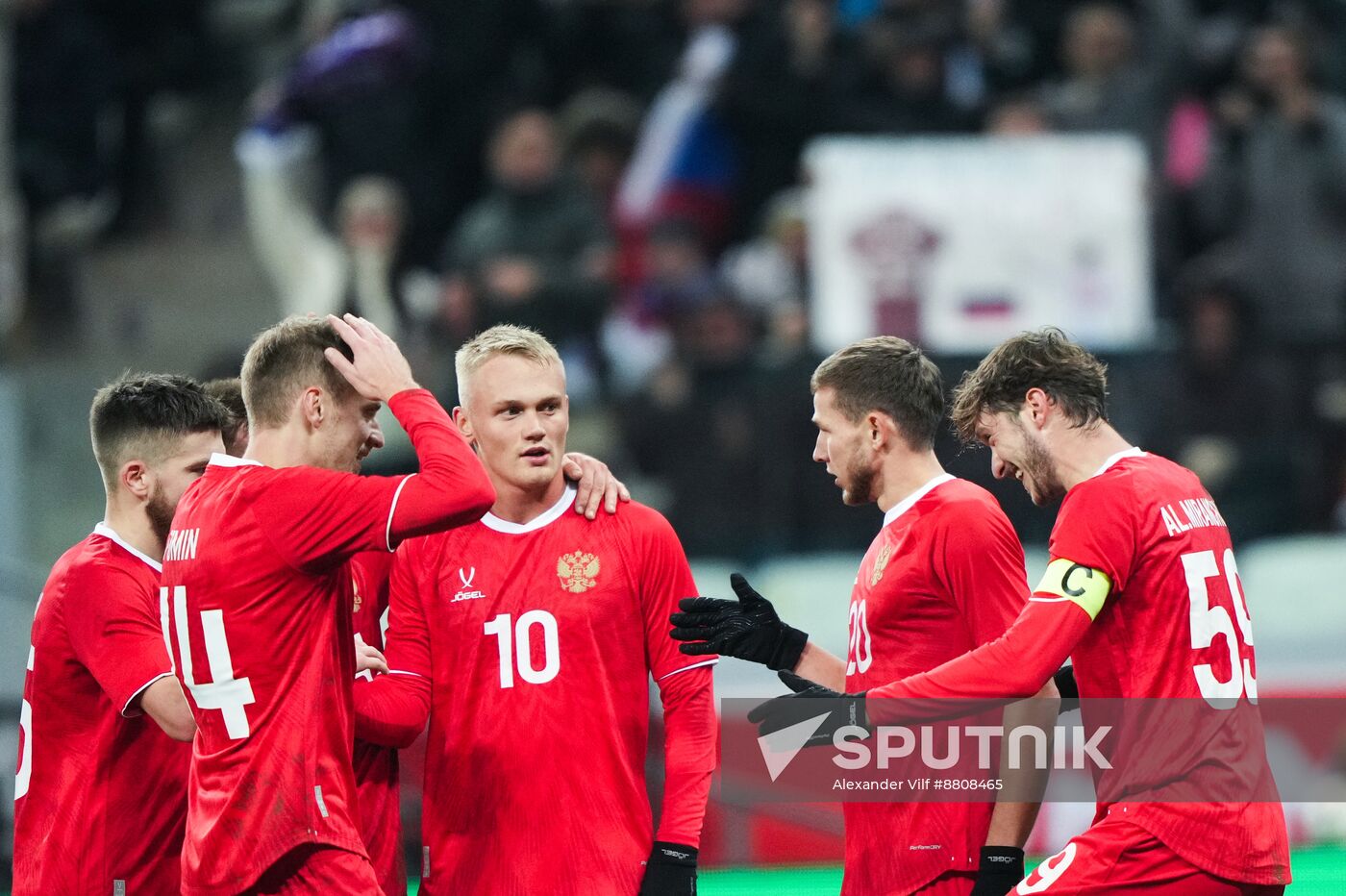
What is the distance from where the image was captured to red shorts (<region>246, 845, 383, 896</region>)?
3.71 metres

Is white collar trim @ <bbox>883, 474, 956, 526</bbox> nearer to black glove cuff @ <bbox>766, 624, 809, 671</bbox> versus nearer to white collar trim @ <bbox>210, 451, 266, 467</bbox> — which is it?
black glove cuff @ <bbox>766, 624, 809, 671</bbox>

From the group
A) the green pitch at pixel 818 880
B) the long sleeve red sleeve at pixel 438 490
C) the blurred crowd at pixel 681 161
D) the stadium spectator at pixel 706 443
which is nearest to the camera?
the long sleeve red sleeve at pixel 438 490

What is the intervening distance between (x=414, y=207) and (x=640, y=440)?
8.30 ft

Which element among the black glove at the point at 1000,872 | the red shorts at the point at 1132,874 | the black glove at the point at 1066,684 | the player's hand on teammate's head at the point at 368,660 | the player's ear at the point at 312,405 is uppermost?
the player's ear at the point at 312,405

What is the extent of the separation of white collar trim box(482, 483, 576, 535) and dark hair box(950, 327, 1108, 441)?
112 cm

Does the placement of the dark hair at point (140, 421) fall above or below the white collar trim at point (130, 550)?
above

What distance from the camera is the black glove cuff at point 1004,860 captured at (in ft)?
13.2

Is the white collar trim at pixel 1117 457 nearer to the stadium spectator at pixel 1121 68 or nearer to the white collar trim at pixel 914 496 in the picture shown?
the white collar trim at pixel 914 496

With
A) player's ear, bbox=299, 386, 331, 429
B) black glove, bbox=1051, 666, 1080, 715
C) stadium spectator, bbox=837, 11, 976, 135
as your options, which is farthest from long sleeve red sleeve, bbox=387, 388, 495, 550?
stadium spectator, bbox=837, 11, 976, 135

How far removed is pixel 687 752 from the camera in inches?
168

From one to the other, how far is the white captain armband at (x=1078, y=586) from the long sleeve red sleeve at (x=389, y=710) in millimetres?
1620

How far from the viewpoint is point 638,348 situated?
10.3 m

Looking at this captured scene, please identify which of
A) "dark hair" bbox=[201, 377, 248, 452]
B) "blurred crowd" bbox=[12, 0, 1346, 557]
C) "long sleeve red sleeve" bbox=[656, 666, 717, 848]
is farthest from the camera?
"blurred crowd" bbox=[12, 0, 1346, 557]

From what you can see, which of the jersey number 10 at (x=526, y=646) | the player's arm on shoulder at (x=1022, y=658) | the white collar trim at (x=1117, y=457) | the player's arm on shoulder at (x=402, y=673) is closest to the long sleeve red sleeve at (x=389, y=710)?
the player's arm on shoulder at (x=402, y=673)
